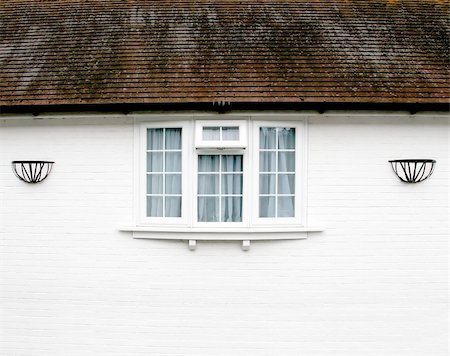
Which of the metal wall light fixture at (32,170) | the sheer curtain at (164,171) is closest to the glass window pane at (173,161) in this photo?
the sheer curtain at (164,171)

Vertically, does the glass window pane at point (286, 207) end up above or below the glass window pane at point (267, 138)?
below

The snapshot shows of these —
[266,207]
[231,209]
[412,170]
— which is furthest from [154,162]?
[412,170]

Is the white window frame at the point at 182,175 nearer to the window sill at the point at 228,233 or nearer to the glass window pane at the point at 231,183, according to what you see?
the window sill at the point at 228,233

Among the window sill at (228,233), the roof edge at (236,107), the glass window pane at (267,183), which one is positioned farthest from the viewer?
the glass window pane at (267,183)

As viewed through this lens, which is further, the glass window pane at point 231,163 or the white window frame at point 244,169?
the glass window pane at point 231,163

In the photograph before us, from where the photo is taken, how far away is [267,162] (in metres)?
5.94

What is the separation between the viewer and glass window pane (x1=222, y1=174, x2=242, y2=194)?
5.91m

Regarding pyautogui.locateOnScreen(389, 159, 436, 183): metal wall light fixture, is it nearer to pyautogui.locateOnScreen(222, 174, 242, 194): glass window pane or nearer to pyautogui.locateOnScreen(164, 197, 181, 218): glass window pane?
pyautogui.locateOnScreen(222, 174, 242, 194): glass window pane

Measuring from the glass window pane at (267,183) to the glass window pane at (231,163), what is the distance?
0.34m

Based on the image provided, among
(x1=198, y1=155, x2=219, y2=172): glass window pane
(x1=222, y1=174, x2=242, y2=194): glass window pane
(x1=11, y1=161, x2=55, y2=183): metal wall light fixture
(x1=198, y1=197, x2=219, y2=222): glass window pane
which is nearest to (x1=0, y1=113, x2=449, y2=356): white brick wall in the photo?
(x1=11, y1=161, x2=55, y2=183): metal wall light fixture

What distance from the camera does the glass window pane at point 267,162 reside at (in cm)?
593

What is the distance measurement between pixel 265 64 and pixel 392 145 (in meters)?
2.16

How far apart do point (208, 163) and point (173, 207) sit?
79 centimetres

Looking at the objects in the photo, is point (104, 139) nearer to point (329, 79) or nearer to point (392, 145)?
point (329, 79)
